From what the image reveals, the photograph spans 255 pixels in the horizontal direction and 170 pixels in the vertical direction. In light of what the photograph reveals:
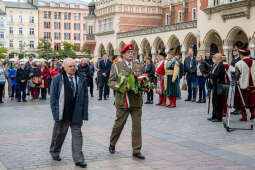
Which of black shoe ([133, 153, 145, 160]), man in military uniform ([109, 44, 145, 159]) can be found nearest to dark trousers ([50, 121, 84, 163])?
man in military uniform ([109, 44, 145, 159])

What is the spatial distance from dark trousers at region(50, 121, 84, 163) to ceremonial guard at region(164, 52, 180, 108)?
769cm

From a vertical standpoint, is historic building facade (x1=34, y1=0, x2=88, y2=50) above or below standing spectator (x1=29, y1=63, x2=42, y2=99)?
above

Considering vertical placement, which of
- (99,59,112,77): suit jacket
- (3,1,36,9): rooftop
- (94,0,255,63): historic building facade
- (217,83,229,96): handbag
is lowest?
(217,83,229,96): handbag

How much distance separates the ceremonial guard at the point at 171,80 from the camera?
13.5 m

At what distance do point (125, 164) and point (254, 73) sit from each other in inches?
216

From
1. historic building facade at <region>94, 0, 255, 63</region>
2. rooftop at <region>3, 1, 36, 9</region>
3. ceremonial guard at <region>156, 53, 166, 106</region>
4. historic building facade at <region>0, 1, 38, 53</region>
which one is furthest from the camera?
rooftop at <region>3, 1, 36, 9</region>

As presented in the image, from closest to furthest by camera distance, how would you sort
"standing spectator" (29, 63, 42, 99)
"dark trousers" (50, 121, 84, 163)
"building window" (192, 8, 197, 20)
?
1. "dark trousers" (50, 121, 84, 163)
2. "standing spectator" (29, 63, 42, 99)
3. "building window" (192, 8, 197, 20)

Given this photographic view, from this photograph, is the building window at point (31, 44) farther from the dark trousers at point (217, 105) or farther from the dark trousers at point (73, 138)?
the dark trousers at point (73, 138)

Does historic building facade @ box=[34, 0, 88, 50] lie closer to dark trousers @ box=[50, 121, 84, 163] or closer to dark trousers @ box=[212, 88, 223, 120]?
dark trousers @ box=[212, 88, 223, 120]

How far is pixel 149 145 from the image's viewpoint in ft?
24.7

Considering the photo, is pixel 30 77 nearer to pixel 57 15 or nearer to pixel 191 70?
pixel 191 70

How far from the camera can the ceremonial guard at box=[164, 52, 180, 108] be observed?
44.4 ft

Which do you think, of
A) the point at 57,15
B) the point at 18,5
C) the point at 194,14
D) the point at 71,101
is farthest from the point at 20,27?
the point at 71,101

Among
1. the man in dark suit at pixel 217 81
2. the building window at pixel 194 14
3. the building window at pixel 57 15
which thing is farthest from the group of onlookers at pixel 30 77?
the building window at pixel 57 15
